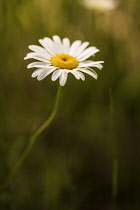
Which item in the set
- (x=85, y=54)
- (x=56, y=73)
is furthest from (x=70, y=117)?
(x=56, y=73)

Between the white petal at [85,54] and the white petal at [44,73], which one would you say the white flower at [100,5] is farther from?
the white petal at [44,73]

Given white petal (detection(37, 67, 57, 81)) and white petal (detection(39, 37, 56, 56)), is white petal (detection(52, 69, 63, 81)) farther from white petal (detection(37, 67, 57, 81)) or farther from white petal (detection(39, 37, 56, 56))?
white petal (detection(39, 37, 56, 56))

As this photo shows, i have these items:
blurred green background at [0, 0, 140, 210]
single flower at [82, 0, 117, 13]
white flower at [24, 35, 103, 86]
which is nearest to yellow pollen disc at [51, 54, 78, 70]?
white flower at [24, 35, 103, 86]

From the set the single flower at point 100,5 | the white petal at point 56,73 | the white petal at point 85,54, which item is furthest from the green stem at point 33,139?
the single flower at point 100,5

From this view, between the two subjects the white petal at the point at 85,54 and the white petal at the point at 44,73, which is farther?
the white petal at the point at 85,54

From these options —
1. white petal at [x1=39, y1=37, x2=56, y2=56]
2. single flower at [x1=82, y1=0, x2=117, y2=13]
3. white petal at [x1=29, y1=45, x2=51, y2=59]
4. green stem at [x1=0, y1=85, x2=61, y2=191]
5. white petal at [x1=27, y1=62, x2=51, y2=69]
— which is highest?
single flower at [x1=82, y1=0, x2=117, y2=13]

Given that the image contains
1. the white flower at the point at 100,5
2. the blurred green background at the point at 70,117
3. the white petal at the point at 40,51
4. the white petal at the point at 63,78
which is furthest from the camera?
the white flower at the point at 100,5

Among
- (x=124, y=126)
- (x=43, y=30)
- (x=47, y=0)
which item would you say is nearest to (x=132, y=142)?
(x=124, y=126)
